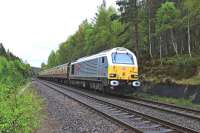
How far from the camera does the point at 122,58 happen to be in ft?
93.5

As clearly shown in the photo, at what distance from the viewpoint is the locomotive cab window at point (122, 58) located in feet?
91.9

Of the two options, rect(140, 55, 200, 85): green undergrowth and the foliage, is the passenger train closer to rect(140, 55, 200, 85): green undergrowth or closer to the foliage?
rect(140, 55, 200, 85): green undergrowth

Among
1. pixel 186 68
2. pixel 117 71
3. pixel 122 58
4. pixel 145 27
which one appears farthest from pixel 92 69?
pixel 145 27

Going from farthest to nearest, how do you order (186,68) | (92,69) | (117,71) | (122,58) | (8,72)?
(92,69) < (186,68) < (8,72) < (122,58) < (117,71)

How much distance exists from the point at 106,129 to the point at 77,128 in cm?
101

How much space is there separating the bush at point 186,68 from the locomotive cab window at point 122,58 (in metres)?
4.11

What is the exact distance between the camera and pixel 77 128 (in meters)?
13.4

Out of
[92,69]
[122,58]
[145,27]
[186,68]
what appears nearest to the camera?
[122,58]

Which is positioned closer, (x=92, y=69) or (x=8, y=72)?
(x=8, y=72)

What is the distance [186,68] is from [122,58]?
5.68 meters

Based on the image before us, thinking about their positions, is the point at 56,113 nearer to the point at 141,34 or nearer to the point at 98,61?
the point at 98,61

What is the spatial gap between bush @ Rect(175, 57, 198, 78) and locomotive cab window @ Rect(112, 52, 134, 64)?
4107mm

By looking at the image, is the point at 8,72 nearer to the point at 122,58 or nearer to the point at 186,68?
the point at 122,58

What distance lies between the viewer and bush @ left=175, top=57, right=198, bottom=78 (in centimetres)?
2995
